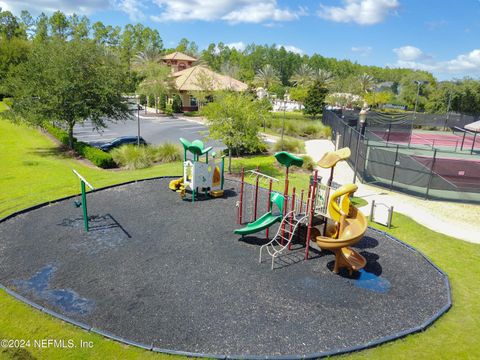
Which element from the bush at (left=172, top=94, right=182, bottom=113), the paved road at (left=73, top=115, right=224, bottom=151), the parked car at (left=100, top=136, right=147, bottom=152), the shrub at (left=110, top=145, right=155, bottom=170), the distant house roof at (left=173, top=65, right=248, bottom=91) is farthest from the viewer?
the bush at (left=172, top=94, right=182, bottom=113)

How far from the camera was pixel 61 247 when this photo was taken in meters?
11.6

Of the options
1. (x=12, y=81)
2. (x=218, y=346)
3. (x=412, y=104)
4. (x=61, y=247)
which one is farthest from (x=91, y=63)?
(x=412, y=104)

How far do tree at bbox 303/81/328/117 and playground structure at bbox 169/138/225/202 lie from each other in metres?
39.8

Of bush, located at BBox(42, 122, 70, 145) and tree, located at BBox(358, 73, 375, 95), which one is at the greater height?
tree, located at BBox(358, 73, 375, 95)

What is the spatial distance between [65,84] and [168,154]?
7.61 meters

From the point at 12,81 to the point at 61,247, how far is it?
18589 millimetres

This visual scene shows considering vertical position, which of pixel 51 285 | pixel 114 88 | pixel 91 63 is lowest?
pixel 51 285


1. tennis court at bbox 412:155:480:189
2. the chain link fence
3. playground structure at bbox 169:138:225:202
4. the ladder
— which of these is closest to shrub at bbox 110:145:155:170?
playground structure at bbox 169:138:225:202

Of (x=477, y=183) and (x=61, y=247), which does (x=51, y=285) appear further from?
(x=477, y=183)

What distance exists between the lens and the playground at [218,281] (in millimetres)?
7961

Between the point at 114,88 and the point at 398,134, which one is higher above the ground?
the point at 114,88

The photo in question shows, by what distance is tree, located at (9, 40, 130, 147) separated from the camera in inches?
930

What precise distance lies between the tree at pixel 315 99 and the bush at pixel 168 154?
3409 cm

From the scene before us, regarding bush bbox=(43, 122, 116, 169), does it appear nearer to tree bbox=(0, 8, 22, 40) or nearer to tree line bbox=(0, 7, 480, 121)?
tree line bbox=(0, 7, 480, 121)
